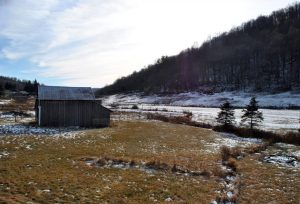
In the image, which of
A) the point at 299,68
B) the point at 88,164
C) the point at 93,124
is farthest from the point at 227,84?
the point at 88,164

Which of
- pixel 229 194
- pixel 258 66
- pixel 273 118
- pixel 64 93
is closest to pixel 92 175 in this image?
pixel 229 194

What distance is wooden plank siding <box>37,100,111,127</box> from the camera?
4306 cm

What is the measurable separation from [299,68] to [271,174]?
129 m

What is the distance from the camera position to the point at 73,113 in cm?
4472

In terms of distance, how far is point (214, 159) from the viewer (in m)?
23.9

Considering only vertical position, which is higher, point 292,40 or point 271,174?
point 292,40

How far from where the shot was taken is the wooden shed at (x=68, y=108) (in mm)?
43062

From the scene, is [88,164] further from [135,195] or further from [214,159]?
[214,159]

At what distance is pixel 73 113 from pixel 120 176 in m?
28.6

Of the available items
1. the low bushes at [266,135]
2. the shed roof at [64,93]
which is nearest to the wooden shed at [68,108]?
the shed roof at [64,93]

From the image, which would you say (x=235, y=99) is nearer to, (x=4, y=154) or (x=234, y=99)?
(x=234, y=99)

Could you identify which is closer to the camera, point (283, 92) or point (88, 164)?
point (88, 164)

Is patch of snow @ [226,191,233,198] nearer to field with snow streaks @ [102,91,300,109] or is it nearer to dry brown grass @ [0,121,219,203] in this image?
dry brown grass @ [0,121,219,203]

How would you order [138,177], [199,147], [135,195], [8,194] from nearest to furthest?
[8,194], [135,195], [138,177], [199,147]
